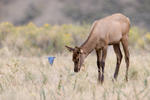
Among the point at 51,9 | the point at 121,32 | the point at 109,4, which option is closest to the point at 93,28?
the point at 121,32

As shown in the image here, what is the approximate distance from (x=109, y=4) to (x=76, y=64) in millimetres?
29090

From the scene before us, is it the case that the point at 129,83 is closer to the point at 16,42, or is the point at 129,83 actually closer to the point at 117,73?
the point at 117,73

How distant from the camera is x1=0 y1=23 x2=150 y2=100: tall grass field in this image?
6125 mm

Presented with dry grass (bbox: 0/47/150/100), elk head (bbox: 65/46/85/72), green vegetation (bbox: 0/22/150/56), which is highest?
green vegetation (bbox: 0/22/150/56)

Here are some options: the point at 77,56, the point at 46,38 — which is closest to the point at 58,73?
the point at 77,56

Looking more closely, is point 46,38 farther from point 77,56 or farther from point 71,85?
point 71,85

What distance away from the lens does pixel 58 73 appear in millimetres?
8656

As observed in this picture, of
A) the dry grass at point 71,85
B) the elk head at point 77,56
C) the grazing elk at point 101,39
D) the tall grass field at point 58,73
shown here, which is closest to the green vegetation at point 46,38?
the tall grass field at point 58,73

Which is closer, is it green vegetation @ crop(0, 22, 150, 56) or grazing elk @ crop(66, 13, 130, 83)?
grazing elk @ crop(66, 13, 130, 83)

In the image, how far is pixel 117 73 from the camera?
333 inches

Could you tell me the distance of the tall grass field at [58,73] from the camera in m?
6.12

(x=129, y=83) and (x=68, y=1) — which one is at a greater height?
(x=68, y=1)

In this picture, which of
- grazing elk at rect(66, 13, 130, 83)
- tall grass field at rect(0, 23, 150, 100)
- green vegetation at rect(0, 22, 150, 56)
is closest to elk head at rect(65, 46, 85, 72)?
grazing elk at rect(66, 13, 130, 83)

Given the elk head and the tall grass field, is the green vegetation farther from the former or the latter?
the elk head
